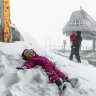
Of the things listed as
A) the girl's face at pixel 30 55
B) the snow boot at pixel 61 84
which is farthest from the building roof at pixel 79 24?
the snow boot at pixel 61 84

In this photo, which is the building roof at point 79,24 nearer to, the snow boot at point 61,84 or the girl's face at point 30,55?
the girl's face at point 30,55

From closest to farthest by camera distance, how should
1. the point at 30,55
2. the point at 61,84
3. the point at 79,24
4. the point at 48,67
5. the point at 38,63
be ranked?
the point at 61,84
the point at 48,67
the point at 38,63
the point at 30,55
the point at 79,24

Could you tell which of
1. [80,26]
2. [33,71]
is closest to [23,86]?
[33,71]

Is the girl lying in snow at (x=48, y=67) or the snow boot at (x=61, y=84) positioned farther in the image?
the girl lying in snow at (x=48, y=67)

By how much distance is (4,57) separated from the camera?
4.00 m

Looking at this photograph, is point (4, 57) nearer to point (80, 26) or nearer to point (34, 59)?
point (34, 59)

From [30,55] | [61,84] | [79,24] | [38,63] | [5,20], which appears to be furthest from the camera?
[79,24]

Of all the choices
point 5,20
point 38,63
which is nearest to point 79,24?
point 5,20

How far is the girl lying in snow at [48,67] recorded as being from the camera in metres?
3.07

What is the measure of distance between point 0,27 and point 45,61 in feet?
10.6

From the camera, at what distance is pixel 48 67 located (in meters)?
3.53

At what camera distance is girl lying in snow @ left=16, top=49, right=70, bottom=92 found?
121 inches

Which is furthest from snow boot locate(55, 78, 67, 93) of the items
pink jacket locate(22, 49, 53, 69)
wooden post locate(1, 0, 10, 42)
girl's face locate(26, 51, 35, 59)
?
wooden post locate(1, 0, 10, 42)

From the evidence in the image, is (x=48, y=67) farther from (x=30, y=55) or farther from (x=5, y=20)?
(x=5, y=20)
